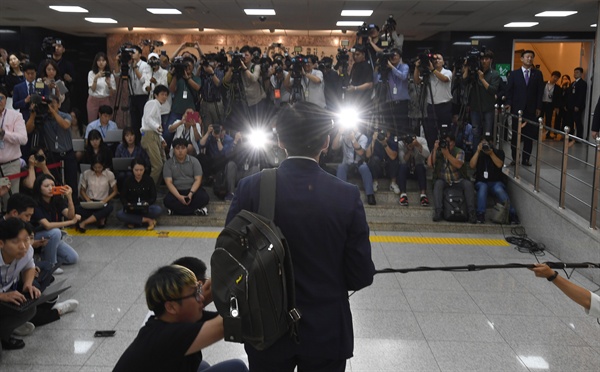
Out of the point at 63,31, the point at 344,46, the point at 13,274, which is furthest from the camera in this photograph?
the point at 63,31

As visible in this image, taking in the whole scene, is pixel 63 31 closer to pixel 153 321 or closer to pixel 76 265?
pixel 76 265

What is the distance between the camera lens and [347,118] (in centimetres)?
844

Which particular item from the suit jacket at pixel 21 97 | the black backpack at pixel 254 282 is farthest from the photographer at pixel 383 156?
the black backpack at pixel 254 282

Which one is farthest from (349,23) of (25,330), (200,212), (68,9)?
(25,330)

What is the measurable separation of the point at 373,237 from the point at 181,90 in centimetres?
366

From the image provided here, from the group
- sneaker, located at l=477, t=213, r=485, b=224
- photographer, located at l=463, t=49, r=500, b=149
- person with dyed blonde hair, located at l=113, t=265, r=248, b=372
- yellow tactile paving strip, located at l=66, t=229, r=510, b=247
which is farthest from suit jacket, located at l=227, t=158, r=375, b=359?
photographer, located at l=463, t=49, r=500, b=149

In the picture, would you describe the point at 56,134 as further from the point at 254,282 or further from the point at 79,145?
the point at 254,282

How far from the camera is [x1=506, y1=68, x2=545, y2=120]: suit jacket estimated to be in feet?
29.4

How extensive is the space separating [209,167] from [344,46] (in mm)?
2953

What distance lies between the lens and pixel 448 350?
4051 mm

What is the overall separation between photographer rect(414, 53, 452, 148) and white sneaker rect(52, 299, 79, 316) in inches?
224

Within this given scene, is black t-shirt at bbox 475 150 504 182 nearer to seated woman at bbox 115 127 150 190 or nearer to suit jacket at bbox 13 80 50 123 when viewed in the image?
seated woman at bbox 115 127 150 190

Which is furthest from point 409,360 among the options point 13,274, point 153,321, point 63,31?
point 63,31

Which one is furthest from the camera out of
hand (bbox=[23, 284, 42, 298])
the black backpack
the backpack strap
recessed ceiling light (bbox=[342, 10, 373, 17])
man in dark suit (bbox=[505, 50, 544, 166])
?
recessed ceiling light (bbox=[342, 10, 373, 17])
